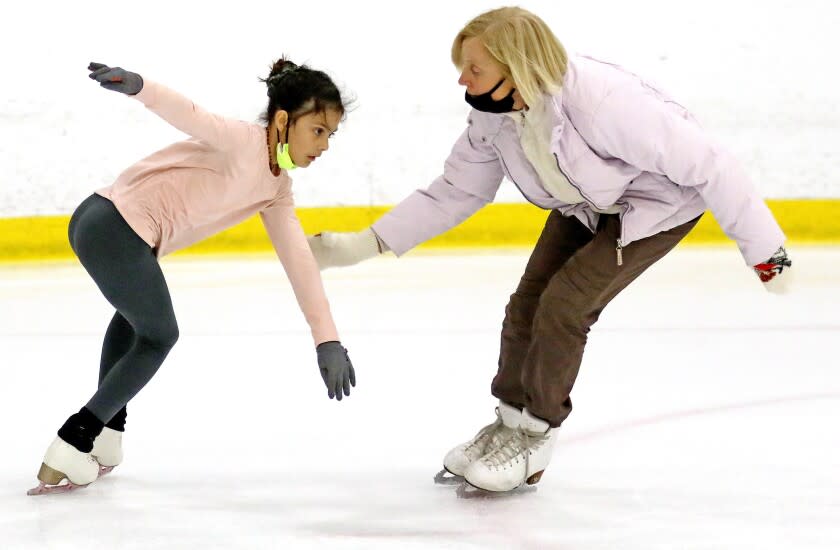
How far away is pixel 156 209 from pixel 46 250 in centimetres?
307

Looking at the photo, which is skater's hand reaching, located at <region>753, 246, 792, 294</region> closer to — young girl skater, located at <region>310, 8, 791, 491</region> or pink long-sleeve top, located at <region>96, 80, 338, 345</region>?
young girl skater, located at <region>310, 8, 791, 491</region>

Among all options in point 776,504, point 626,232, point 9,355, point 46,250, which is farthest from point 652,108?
point 46,250

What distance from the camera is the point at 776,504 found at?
81.7 inches

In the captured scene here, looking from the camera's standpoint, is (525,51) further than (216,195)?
No

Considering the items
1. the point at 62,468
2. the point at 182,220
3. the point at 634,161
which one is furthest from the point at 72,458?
the point at 634,161

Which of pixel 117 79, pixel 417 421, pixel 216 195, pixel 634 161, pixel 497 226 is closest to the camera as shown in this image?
pixel 117 79

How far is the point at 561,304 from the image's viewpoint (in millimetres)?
2113

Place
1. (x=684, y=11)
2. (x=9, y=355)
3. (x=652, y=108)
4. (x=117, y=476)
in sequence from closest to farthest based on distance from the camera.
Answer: (x=652, y=108), (x=117, y=476), (x=9, y=355), (x=684, y=11)

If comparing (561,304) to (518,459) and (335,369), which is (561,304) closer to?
(518,459)

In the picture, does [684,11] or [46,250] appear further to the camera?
[684,11]

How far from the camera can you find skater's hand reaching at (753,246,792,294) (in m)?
2.08

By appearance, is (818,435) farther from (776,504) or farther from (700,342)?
(700,342)

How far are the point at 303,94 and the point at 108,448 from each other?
78 cm

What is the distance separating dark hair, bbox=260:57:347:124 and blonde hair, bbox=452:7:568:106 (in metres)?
0.29
